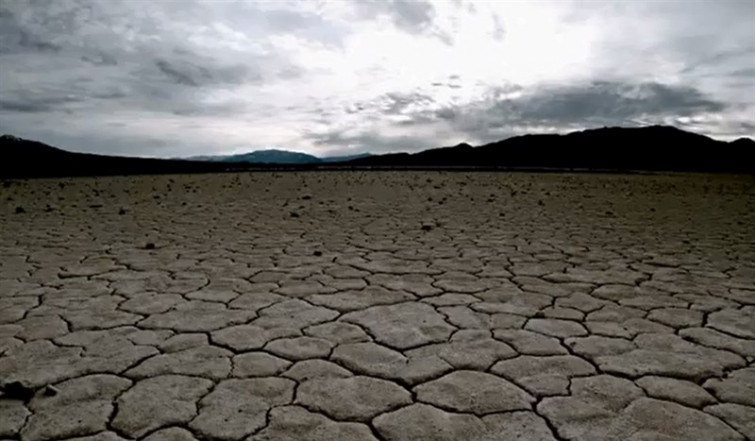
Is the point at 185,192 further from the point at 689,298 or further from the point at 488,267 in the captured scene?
the point at 689,298

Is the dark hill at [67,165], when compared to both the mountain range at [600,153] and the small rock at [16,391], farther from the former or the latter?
the small rock at [16,391]

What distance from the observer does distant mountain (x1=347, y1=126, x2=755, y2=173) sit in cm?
3512

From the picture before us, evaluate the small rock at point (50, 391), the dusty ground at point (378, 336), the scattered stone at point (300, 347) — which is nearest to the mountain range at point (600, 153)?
the dusty ground at point (378, 336)

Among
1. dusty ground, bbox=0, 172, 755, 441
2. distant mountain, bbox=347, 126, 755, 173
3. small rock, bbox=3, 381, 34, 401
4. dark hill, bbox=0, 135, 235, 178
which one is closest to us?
dusty ground, bbox=0, 172, 755, 441

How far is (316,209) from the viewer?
7180 mm

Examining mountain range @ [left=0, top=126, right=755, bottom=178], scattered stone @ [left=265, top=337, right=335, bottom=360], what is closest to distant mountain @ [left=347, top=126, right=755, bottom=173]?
mountain range @ [left=0, top=126, right=755, bottom=178]

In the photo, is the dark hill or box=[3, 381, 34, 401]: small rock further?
the dark hill

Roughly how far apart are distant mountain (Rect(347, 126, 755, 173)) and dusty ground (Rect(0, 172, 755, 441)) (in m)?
29.9

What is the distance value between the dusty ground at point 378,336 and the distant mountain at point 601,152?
29.9 meters

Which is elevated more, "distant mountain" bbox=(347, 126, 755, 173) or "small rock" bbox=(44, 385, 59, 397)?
"distant mountain" bbox=(347, 126, 755, 173)

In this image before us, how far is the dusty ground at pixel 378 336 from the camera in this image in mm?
1588

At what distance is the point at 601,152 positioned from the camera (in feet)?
123

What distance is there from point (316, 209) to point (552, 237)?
3.32m

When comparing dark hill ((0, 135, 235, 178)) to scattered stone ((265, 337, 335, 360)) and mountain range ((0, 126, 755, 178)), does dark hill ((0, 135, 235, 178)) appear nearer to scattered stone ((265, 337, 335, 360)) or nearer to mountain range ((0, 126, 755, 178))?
mountain range ((0, 126, 755, 178))
